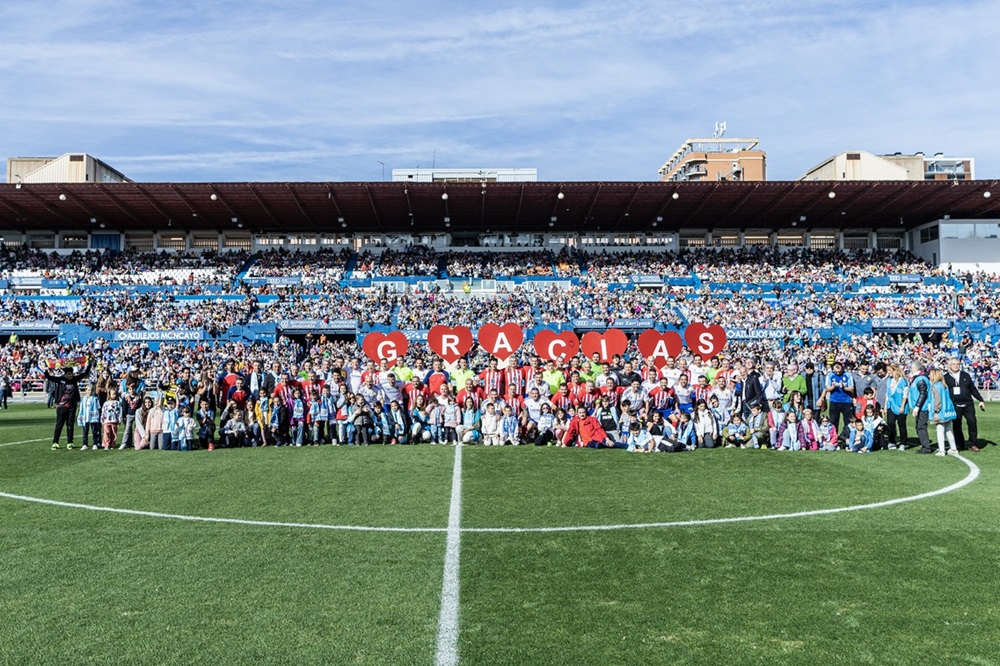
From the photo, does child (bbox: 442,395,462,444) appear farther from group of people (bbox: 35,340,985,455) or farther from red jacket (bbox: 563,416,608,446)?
red jacket (bbox: 563,416,608,446)

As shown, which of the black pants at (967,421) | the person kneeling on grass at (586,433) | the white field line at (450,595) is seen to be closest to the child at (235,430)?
the person kneeling on grass at (586,433)

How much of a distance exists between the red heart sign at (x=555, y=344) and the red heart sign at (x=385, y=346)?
2.79 m

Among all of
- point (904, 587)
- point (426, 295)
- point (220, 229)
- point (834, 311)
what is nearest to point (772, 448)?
point (904, 587)

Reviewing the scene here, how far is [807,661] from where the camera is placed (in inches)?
169

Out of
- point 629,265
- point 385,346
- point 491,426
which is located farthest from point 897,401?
point 629,265

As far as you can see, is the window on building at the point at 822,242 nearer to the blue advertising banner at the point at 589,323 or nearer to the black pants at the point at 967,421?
the blue advertising banner at the point at 589,323

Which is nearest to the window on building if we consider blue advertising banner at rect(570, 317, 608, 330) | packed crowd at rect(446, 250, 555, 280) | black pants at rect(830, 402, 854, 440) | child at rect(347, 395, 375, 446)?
packed crowd at rect(446, 250, 555, 280)

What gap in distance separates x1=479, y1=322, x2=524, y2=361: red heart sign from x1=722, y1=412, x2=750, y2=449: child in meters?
4.42

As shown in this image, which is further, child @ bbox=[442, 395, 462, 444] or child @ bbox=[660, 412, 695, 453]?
child @ bbox=[442, 395, 462, 444]

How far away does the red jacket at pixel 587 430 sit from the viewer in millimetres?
13711

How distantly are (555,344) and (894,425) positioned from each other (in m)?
6.47

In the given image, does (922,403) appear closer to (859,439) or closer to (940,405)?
(940,405)

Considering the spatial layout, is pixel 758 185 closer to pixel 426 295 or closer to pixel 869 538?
pixel 426 295

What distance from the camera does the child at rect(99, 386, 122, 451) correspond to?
45.1ft
